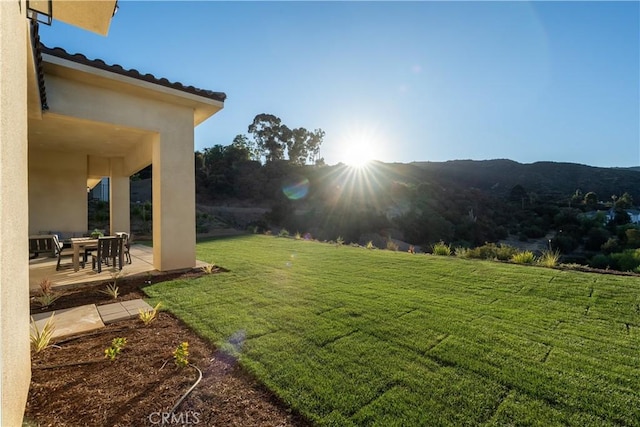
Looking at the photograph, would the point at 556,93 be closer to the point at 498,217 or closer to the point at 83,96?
the point at 83,96

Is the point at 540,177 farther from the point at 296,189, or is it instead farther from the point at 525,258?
the point at 525,258

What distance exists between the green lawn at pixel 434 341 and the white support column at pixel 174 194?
144 centimetres

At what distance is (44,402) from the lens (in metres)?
2.55

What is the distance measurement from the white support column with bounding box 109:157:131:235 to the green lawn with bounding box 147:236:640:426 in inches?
340

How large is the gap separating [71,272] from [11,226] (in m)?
7.09

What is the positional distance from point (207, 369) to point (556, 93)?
15.6 meters

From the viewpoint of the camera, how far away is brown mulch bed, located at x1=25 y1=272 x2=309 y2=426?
7.74ft

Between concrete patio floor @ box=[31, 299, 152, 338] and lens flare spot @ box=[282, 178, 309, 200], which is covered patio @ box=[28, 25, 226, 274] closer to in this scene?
concrete patio floor @ box=[31, 299, 152, 338]

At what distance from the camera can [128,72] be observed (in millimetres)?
6008

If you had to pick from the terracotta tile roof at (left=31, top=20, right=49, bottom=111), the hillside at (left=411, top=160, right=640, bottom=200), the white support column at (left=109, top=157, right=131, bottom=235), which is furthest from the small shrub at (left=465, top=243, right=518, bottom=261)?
the hillside at (left=411, top=160, right=640, bottom=200)

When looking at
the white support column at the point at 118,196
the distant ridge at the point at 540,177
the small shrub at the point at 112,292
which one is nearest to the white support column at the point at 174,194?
the small shrub at the point at 112,292

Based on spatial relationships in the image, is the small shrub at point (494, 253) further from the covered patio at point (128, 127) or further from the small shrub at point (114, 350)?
the small shrub at point (114, 350)

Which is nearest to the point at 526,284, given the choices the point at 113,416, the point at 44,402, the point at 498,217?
the point at 113,416

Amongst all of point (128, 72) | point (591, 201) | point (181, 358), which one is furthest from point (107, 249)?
point (591, 201)
